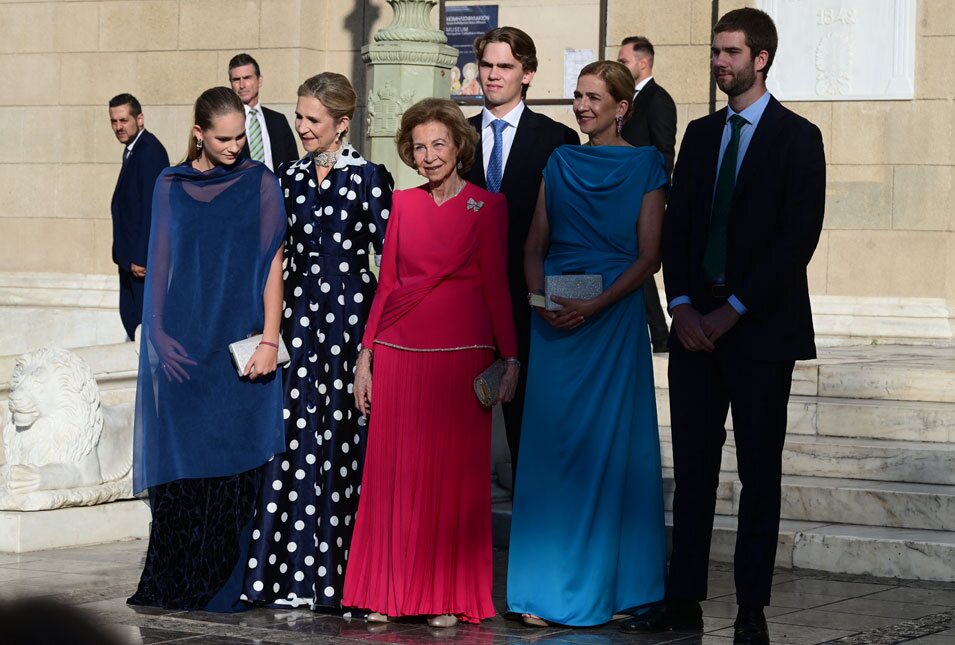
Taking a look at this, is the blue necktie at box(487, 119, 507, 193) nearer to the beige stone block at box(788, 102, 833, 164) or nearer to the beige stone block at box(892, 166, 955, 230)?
Result: the beige stone block at box(788, 102, 833, 164)

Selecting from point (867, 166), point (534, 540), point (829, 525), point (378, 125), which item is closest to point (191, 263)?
point (534, 540)

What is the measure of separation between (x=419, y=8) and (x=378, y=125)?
2.46 feet

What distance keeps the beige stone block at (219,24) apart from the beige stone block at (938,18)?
5.23 meters

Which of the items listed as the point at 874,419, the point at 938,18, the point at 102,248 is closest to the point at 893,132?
the point at 938,18

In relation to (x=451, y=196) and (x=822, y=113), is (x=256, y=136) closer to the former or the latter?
(x=451, y=196)

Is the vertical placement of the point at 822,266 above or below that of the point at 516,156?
below

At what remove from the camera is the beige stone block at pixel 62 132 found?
1273 centimetres

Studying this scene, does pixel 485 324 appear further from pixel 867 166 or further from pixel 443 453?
pixel 867 166

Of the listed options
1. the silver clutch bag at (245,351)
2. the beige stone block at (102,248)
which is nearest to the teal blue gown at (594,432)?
the silver clutch bag at (245,351)

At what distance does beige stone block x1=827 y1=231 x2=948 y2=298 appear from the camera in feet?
33.6

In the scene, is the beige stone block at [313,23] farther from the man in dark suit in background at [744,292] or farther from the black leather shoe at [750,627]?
the black leather shoe at [750,627]

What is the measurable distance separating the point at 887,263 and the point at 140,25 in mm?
6405

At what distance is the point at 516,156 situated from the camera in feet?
18.4

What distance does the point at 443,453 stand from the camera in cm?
519
